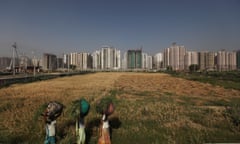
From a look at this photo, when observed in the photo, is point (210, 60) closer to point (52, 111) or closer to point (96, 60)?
point (96, 60)

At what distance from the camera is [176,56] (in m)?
152

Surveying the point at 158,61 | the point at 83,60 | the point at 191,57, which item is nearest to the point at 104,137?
the point at 191,57

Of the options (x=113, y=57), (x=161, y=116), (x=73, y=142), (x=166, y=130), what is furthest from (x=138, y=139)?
(x=113, y=57)

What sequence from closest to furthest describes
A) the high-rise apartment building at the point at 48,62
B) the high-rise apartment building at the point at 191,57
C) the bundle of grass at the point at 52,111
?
the bundle of grass at the point at 52,111 → the high-rise apartment building at the point at 48,62 → the high-rise apartment building at the point at 191,57

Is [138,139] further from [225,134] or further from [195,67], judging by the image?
[195,67]

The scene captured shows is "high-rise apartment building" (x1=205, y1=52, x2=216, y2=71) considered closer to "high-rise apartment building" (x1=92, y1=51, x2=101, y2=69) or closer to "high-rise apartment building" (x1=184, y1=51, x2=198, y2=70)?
"high-rise apartment building" (x1=184, y1=51, x2=198, y2=70)

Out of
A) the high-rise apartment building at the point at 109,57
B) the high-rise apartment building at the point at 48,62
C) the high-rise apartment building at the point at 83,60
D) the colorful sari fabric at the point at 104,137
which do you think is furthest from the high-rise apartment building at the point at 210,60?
the colorful sari fabric at the point at 104,137

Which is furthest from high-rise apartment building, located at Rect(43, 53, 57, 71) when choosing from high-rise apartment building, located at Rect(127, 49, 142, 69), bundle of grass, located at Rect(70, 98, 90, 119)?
bundle of grass, located at Rect(70, 98, 90, 119)

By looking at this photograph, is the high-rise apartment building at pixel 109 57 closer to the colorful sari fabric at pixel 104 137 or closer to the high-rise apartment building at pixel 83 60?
the high-rise apartment building at pixel 83 60

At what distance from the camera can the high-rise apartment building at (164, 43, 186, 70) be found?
493 ft

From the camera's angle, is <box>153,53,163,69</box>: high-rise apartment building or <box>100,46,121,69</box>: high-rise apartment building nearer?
<box>100,46,121,69</box>: high-rise apartment building

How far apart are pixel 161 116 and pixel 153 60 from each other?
190743 millimetres

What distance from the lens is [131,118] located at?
27.6 ft

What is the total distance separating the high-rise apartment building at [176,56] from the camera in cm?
15012
